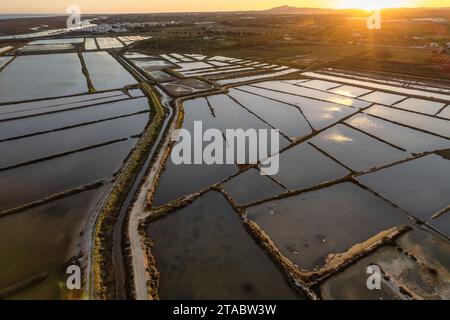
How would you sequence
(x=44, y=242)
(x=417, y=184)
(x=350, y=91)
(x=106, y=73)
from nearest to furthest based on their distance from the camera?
(x=44, y=242), (x=417, y=184), (x=350, y=91), (x=106, y=73)

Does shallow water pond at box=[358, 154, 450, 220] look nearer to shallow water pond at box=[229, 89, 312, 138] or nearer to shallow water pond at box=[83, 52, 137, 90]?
shallow water pond at box=[229, 89, 312, 138]

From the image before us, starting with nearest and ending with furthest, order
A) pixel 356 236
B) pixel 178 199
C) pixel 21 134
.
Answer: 1. pixel 356 236
2. pixel 178 199
3. pixel 21 134

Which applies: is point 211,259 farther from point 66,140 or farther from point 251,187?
point 66,140

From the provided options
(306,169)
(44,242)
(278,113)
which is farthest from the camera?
(278,113)

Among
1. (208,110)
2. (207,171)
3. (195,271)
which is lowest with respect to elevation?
(195,271)

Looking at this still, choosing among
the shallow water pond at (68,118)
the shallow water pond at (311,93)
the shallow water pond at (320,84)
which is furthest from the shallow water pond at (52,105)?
the shallow water pond at (320,84)

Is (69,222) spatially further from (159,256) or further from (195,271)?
(195,271)

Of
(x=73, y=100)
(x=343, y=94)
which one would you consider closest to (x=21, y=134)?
(x=73, y=100)

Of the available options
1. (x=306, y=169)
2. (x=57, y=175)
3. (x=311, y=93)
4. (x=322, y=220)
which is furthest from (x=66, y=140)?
(x=311, y=93)
